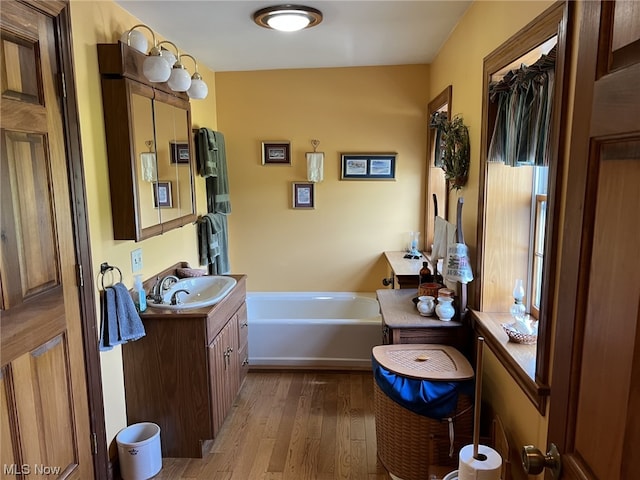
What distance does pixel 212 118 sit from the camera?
3.87 m

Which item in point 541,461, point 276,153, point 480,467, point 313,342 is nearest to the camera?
point 541,461

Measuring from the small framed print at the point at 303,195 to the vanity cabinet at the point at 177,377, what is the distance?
5.58 feet

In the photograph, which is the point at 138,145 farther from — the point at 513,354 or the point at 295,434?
the point at 513,354

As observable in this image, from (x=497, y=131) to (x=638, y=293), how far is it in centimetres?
155

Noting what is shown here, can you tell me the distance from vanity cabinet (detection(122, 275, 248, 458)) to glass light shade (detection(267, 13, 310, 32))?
1.65 m

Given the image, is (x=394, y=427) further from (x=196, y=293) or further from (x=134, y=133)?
(x=134, y=133)

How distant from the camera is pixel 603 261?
2.54 feet

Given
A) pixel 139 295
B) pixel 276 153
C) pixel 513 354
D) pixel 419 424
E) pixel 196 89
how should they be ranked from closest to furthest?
1. pixel 513 354
2. pixel 419 424
3. pixel 139 295
4. pixel 196 89
5. pixel 276 153

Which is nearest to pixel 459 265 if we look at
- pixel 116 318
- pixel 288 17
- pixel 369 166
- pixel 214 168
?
pixel 288 17

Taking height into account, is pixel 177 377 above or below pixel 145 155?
below

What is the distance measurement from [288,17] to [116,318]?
72.3 inches

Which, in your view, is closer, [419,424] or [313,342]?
[419,424]

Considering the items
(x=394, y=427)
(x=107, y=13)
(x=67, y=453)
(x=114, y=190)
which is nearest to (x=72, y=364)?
(x=67, y=453)

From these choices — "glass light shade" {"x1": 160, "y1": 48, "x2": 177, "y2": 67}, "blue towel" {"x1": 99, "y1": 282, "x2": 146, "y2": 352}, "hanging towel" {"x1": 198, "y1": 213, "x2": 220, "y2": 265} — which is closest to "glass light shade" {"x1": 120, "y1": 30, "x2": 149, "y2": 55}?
"glass light shade" {"x1": 160, "y1": 48, "x2": 177, "y2": 67}
